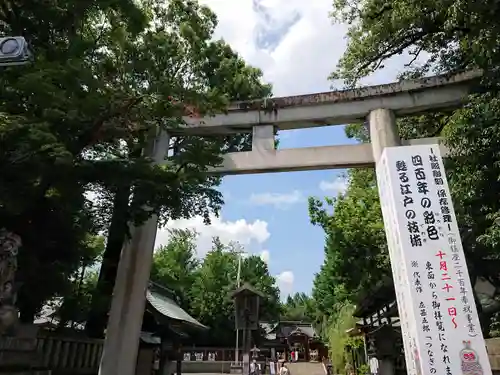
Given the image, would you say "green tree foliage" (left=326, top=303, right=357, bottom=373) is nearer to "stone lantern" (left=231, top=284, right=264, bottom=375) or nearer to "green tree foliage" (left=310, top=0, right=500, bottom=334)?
"green tree foliage" (left=310, top=0, right=500, bottom=334)

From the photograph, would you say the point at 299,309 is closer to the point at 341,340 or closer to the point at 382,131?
the point at 341,340

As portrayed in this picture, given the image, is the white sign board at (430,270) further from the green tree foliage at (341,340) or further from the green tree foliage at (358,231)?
the green tree foliage at (341,340)

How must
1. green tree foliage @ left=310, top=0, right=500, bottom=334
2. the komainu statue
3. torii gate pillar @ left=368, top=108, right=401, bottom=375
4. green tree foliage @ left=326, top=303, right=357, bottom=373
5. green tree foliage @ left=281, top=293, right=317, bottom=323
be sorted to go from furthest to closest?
green tree foliage @ left=281, top=293, right=317, bottom=323 < green tree foliage @ left=326, top=303, right=357, bottom=373 < torii gate pillar @ left=368, top=108, right=401, bottom=375 < green tree foliage @ left=310, top=0, right=500, bottom=334 < the komainu statue

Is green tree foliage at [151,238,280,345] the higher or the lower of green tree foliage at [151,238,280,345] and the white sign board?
the higher

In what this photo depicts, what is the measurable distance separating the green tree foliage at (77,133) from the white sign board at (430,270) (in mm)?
3079

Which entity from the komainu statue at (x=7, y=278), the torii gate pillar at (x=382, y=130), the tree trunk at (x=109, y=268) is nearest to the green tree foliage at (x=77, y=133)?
the tree trunk at (x=109, y=268)

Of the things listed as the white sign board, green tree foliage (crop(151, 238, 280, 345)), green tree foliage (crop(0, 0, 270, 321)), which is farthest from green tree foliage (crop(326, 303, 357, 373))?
the white sign board

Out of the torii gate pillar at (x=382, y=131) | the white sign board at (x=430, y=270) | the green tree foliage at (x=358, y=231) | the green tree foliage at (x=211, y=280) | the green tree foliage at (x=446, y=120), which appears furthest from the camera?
the green tree foliage at (x=211, y=280)

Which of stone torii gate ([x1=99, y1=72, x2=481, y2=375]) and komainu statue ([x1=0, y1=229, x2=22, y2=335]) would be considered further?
stone torii gate ([x1=99, y1=72, x2=481, y2=375])

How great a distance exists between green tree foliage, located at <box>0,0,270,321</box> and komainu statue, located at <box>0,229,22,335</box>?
0.37 meters

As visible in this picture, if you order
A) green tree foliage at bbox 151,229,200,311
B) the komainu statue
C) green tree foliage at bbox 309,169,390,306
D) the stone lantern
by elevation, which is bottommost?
the komainu statue

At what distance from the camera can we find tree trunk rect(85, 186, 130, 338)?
7469mm

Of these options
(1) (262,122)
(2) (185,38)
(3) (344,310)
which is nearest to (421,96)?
(1) (262,122)

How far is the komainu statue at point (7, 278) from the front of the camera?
5301 millimetres
